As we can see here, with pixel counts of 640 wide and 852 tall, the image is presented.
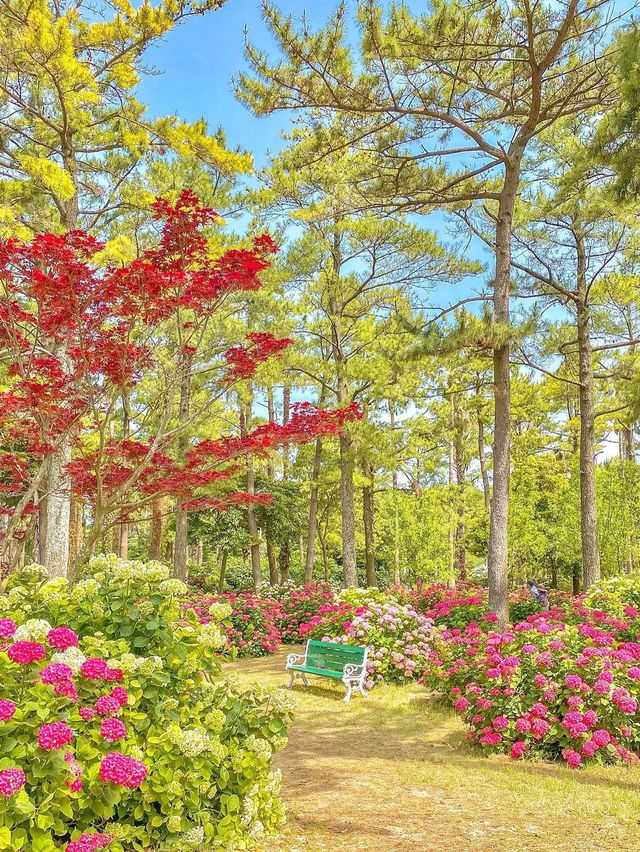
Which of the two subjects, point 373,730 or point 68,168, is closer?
point 373,730

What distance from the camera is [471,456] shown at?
23.2m

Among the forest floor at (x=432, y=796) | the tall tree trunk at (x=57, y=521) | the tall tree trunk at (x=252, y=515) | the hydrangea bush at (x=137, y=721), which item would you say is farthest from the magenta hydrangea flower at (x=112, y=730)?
the tall tree trunk at (x=252, y=515)

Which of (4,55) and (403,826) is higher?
(4,55)

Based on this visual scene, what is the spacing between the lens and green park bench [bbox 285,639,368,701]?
7.02 metres

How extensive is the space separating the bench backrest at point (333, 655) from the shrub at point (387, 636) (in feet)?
0.73

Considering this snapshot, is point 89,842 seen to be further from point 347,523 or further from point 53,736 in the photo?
point 347,523

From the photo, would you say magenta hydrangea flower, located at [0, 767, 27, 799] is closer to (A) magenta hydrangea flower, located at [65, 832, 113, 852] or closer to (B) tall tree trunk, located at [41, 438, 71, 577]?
(A) magenta hydrangea flower, located at [65, 832, 113, 852]

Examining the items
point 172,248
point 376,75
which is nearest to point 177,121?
point 376,75

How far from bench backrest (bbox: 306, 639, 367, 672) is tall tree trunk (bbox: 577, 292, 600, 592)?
5.49 m

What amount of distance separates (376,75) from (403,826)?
24.0 feet

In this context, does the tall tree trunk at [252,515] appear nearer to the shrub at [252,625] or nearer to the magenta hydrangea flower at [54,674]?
the shrub at [252,625]

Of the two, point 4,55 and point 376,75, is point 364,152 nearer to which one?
point 376,75

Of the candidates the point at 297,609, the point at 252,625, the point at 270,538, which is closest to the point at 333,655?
the point at 252,625

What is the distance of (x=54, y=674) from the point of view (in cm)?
237
